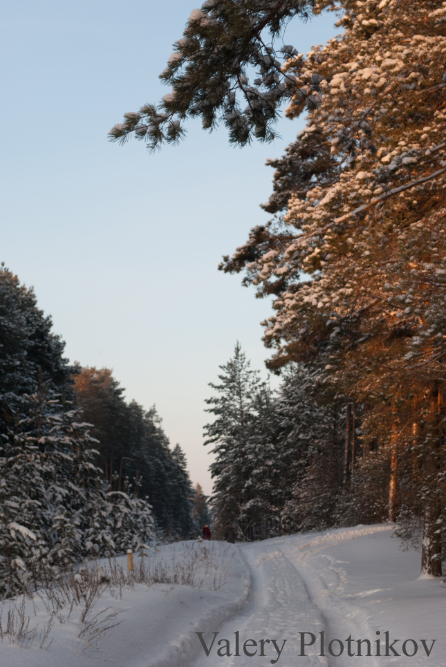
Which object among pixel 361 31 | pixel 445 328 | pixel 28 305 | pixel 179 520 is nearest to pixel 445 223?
pixel 445 328

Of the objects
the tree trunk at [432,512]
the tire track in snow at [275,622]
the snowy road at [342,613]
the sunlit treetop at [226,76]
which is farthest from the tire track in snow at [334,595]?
the sunlit treetop at [226,76]

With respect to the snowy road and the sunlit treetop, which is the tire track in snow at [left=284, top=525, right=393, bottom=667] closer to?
the snowy road

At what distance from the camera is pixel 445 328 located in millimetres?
7121

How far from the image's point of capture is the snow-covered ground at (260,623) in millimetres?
5828

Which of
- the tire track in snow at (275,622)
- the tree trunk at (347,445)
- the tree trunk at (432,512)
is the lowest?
the tire track in snow at (275,622)

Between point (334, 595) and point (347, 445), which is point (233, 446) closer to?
point (347, 445)

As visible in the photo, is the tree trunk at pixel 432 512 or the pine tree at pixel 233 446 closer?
the tree trunk at pixel 432 512

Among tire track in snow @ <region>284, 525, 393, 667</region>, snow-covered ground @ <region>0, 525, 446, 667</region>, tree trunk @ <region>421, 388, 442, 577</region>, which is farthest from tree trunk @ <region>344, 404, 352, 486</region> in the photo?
tree trunk @ <region>421, 388, 442, 577</region>

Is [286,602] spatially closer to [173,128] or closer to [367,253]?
[367,253]

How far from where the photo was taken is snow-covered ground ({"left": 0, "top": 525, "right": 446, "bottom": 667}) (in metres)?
5.83

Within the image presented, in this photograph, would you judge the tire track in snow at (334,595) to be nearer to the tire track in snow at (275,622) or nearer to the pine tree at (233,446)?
the tire track in snow at (275,622)

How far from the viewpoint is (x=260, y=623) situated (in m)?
8.59

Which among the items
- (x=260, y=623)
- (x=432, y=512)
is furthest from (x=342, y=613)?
(x=432, y=512)

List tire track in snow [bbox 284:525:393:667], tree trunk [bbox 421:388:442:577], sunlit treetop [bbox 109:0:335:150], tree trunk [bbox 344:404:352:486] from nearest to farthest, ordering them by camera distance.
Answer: sunlit treetop [bbox 109:0:335:150] < tire track in snow [bbox 284:525:393:667] < tree trunk [bbox 421:388:442:577] < tree trunk [bbox 344:404:352:486]
